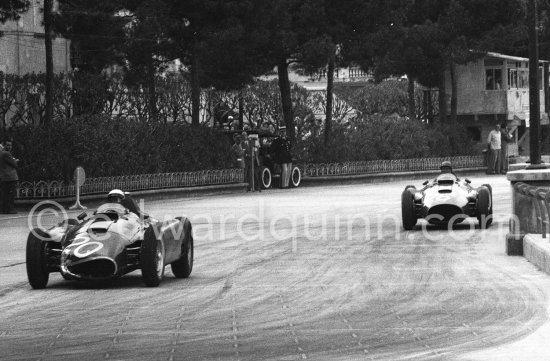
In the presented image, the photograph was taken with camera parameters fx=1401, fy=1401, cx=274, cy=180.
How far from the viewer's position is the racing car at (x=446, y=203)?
2389cm

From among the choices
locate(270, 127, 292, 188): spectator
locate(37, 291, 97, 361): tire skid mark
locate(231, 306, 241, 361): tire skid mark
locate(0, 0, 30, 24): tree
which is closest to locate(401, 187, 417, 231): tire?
locate(231, 306, 241, 361): tire skid mark

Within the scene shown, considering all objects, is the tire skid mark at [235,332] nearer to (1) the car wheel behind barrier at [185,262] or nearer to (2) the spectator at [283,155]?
(1) the car wheel behind barrier at [185,262]

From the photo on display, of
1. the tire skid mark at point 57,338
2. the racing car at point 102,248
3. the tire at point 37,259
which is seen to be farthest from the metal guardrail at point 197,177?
the tire skid mark at point 57,338

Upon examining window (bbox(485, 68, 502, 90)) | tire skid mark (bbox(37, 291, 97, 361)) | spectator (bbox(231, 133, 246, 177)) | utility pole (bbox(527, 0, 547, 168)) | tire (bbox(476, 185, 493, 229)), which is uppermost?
window (bbox(485, 68, 502, 90))

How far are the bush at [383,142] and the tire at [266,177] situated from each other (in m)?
3.88

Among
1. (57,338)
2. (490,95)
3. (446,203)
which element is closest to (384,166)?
(490,95)

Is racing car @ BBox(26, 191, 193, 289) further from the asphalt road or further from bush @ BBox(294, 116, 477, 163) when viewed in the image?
bush @ BBox(294, 116, 477, 163)

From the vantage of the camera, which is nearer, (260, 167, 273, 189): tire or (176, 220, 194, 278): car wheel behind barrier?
(176, 220, 194, 278): car wheel behind barrier

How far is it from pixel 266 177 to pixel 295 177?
1616mm

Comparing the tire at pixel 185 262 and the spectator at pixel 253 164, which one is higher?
the spectator at pixel 253 164

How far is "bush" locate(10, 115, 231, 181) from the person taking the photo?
33938 mm

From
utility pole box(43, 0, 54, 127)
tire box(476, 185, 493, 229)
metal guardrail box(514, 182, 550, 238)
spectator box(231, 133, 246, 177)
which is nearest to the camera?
metal guardrail box(514, 182, 550, 238)

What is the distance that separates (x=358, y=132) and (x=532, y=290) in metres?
38.1

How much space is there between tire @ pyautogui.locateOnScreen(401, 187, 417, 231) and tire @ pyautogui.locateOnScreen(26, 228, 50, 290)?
9.76 m
